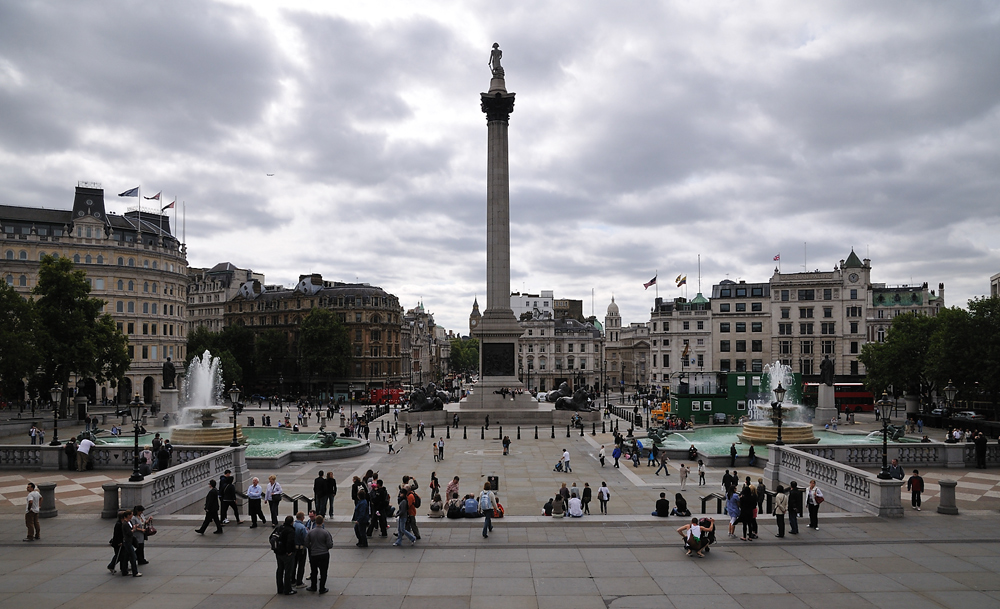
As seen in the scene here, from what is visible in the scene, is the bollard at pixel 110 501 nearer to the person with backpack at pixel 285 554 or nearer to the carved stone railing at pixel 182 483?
the carved stone railing at pixel 182 483

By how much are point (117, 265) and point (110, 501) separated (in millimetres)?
67638

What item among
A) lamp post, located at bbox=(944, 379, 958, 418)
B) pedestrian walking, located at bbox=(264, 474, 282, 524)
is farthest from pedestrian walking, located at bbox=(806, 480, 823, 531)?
lamp post, located at bbox=(944, 379, 958, 418)

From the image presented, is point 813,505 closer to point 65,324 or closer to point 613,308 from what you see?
point 65,324

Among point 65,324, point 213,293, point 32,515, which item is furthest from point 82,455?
point 213,293

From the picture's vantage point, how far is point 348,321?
101312mm

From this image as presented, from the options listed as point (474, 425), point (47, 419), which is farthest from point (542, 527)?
point (47, 419)

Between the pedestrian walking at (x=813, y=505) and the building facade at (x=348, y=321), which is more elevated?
the building facade at (x=348, y=321)

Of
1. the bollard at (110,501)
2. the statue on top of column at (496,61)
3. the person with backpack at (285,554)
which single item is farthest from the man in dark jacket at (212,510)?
the statue on top of column at (496,61)

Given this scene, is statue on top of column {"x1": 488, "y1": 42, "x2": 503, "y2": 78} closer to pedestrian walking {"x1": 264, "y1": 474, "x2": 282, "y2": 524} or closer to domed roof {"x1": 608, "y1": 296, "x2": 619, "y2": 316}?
pedestrian walking {"x1": 264, "y1": 474, "x2": 282, "y2": 524}

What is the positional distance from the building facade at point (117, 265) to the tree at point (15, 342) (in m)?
22.3

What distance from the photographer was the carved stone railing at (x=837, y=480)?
765 inches

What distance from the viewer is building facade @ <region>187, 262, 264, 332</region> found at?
11762 centimetres

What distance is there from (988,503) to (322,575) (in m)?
22.0

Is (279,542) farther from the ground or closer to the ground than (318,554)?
farther from the ground
